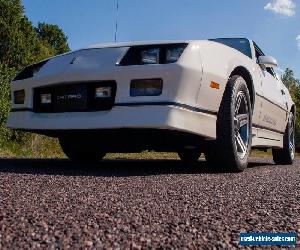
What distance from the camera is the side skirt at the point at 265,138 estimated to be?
4.35 meters

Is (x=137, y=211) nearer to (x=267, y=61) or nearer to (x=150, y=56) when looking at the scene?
(x=150, y=56)

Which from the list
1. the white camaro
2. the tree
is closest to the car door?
the white camaro

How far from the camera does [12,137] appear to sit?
9656 millimetres

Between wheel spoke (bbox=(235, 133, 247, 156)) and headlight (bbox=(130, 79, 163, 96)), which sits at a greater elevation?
headlight (bbox=(130, 79, 163, 96))

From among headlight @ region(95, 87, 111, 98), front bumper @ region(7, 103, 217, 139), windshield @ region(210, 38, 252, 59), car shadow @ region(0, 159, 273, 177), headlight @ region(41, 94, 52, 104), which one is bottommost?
car shadow @ region(0, 159, 273, 177)

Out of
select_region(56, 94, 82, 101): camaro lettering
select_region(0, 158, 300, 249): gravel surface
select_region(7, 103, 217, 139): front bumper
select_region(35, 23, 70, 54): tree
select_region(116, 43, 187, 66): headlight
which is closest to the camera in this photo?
select_region(0, 158, 300, 249): gravel surface

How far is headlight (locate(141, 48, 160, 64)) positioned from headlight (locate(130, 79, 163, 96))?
164 mm

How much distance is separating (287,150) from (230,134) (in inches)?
→ 114

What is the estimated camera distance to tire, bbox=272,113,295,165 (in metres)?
6.02

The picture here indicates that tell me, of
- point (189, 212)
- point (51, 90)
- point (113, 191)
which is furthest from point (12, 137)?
point (189, 212)

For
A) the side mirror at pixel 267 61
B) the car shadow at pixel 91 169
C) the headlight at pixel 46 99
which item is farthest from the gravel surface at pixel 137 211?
the side mirror at pixel 267 61

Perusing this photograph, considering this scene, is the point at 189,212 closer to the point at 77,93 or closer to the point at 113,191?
the point at 113,191

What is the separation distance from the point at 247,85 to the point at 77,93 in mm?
1708

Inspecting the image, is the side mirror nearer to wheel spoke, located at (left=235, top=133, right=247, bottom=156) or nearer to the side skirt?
the side skirt
